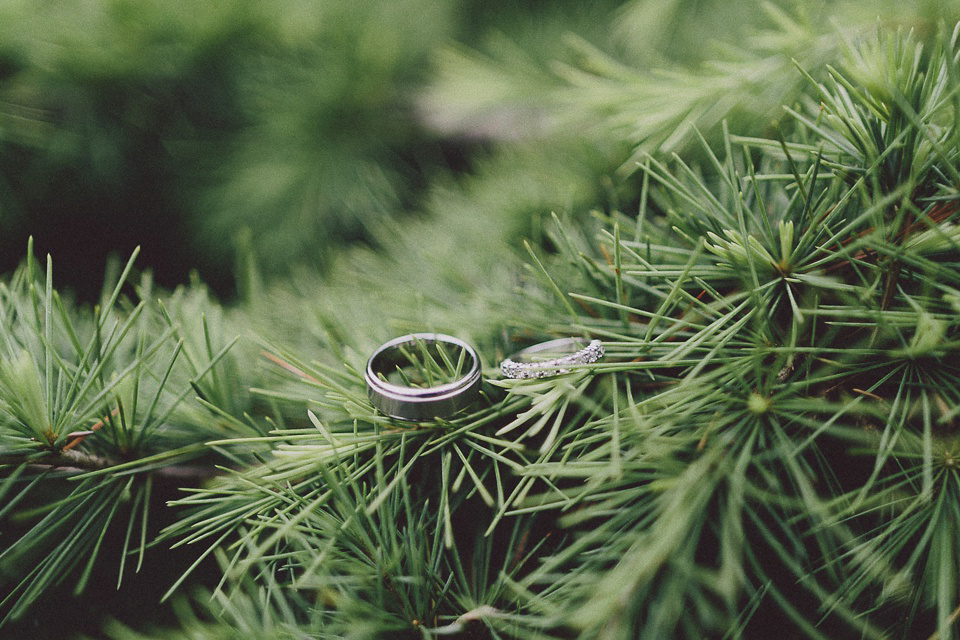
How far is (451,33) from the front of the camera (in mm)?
839

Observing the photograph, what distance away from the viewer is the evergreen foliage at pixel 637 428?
231 mm

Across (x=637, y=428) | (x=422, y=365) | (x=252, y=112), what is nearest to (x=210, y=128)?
(x=252, y=112)

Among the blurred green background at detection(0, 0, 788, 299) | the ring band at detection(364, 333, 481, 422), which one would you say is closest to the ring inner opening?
the ring band at detection(364, 333, 481, 422)

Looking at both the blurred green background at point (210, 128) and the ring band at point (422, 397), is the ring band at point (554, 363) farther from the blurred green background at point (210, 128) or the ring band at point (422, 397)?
the blurred green background at point (210, 128)

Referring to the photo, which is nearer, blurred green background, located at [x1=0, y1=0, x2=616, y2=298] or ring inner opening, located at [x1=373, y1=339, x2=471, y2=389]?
ring inner opening, located at [x1=373, y1=339, x2=471, y2=389]

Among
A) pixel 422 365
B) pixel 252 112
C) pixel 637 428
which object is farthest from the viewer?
pixel 252 112

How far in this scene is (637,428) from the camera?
247mm

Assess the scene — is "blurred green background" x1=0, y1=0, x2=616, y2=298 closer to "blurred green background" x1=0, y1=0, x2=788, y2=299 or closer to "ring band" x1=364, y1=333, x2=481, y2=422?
"blurred green background" x1=0, y1=0, x2=788, y2=299

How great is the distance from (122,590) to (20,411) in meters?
0.15

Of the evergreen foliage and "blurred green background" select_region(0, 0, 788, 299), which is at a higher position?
"blurred green background" select_region(0, 0, 788, 299)

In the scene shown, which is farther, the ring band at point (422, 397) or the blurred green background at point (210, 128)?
the blurred green background at point (210, 128)

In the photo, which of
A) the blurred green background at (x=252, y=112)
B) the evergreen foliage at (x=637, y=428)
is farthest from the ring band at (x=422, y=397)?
the blurred green background at (x=252, y=112)

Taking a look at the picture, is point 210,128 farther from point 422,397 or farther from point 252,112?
point 422,397

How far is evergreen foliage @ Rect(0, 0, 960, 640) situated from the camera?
23 centimetres
